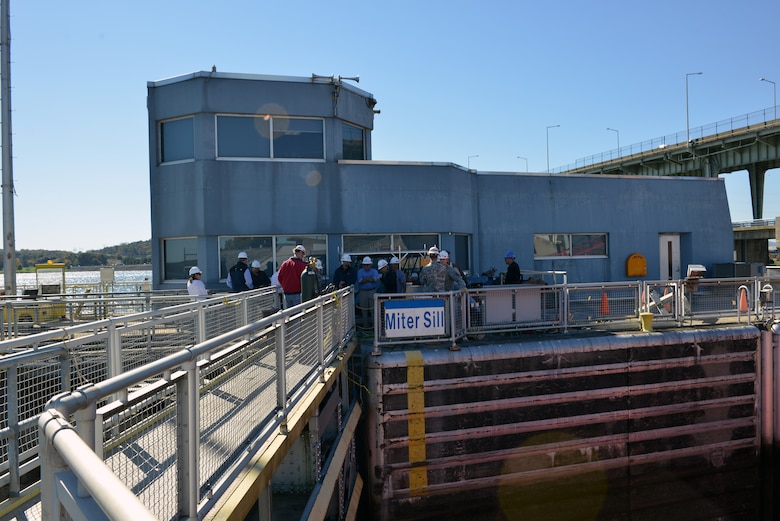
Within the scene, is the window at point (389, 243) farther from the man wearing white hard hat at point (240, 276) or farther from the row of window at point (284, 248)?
the man wearing white hard hat at point (240, 276)

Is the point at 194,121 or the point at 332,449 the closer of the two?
the point at 332,449

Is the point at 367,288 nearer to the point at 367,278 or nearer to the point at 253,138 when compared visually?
the point at 367,278

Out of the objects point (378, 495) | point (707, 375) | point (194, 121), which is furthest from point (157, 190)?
point (707, 375)

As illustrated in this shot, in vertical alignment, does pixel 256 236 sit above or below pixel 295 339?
above

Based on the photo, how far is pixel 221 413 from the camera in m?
4.14

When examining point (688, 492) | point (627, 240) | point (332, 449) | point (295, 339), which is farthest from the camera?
point (627, 240)

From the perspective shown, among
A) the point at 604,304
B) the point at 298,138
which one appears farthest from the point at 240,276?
the point at 604,304

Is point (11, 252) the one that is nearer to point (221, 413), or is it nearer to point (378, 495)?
point (378, 495)

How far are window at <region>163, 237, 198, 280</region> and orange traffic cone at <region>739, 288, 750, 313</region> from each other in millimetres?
13187

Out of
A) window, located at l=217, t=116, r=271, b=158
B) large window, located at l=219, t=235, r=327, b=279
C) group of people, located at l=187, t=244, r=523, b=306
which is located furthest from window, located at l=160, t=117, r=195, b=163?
group of people, located at l=187, t=244, r=523, b=306

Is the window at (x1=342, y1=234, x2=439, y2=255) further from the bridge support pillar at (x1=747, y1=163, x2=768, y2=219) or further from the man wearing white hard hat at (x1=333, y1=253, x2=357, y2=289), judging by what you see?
the bridge support pillar at (x1=747, y1=163, x2=768, y2=219)

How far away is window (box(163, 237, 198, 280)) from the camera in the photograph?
609 inches

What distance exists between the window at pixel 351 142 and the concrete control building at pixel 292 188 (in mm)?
42

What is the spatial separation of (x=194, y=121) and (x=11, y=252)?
5992 mm
